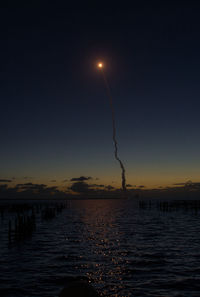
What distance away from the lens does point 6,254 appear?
2253 centimetres

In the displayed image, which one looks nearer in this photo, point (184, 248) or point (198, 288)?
point (198, 288)

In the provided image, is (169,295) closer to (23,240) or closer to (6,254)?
(6,254)

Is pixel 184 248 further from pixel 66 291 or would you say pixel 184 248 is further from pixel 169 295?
pixel 66 291

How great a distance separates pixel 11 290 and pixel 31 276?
2.39 metres

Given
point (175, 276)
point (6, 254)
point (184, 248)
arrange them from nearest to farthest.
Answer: point (175, 276), point (6, 254), point (184, 248)

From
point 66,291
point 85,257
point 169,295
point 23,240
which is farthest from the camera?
point 23,240

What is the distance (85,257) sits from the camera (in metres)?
20.8

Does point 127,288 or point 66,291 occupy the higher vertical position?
point 66,291

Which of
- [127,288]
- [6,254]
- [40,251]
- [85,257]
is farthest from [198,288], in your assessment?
[6,254]

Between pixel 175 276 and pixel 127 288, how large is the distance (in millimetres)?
3719

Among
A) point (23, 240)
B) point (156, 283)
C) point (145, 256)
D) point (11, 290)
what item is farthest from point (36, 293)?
point (23, 240)

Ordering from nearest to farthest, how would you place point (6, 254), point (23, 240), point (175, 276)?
point (175, 276) < point (6, 254) < point (23, 240)

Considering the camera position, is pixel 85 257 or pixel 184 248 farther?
pixel 184 248

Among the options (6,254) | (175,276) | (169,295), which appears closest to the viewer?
(169,295)
